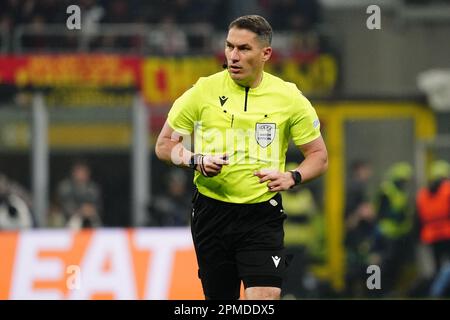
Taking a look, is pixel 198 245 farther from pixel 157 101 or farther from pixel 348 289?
pixel 157 101

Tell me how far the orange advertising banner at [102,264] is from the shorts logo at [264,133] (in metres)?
5.62

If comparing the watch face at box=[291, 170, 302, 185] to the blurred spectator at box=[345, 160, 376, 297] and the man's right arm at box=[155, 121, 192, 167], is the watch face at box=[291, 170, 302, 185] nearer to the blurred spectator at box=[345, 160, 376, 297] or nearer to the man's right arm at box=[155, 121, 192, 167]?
the man's right arm at box=[155, 121, 192, 167]

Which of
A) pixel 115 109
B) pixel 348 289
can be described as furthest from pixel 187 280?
pixel 115 109

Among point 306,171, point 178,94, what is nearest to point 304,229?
point 178,94

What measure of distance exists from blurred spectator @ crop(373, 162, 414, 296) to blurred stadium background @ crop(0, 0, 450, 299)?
0.06 meters

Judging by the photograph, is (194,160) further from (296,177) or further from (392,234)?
(392,234)

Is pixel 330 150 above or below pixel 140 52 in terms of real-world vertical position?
below

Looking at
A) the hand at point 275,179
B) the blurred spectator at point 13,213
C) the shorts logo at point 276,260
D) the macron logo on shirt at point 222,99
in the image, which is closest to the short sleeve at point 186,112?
the macron logo on shirt at point 222,99

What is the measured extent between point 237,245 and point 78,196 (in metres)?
10.8

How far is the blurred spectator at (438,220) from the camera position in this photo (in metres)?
18.7

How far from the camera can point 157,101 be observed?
21297 mm

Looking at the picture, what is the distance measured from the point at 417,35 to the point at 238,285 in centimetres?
1430

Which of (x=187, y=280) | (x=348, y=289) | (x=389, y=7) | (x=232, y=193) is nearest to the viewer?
(x=232, y=193)

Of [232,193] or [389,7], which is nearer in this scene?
[232,193]
